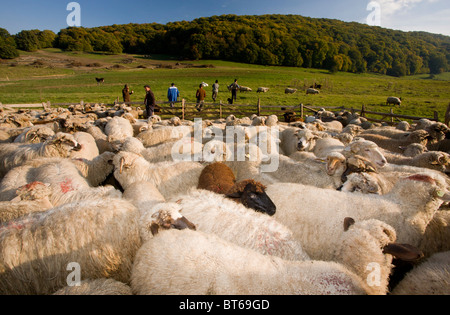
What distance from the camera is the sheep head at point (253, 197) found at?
3.02 metres

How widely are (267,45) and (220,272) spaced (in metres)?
91.9

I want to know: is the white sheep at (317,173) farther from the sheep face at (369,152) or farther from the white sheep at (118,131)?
the white sheep at (118,131)

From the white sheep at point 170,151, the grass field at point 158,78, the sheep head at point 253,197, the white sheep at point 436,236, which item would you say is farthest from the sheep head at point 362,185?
the grass field at point 158,78

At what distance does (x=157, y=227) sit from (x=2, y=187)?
10.3 ft

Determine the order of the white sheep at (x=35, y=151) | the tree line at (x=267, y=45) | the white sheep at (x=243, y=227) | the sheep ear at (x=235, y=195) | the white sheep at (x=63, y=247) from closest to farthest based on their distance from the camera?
the white sheep at (x=63, y=247) → the white sheep at (x=243, y=227) → the sheep ear at (x=235, y=195) → the white sheep at (x=35, y=151) → the tree line at (x=267, y=45)

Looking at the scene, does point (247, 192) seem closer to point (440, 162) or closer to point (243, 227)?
point (243, 227)

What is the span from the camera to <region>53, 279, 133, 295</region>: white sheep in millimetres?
1968

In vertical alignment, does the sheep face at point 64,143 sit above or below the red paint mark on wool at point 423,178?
above

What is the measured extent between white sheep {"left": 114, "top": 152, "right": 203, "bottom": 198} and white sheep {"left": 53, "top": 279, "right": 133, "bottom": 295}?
210 cm

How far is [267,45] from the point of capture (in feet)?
273

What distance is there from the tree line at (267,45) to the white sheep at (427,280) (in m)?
79.6
